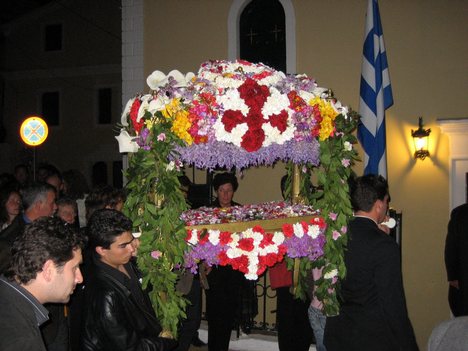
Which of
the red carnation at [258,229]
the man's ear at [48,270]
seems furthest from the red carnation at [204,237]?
the man's ear at [48,270]

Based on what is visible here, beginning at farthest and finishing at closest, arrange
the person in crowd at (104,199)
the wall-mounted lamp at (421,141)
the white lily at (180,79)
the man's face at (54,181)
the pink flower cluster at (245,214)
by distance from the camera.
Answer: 1. the wall-mounted lamp at (421,141)
2. the man's face at (54,181)
3. the person in crowd at (104,199)
4. the pink flower cluster at (245,214)
5. the white lily at (180,79)

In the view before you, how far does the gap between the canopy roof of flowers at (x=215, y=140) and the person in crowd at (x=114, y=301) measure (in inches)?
15.8

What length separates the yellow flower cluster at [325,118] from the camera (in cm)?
438

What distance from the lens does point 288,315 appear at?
550 cm

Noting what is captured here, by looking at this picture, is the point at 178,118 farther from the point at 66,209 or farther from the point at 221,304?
the point at 221,304

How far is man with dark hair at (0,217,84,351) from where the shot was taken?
219 cm

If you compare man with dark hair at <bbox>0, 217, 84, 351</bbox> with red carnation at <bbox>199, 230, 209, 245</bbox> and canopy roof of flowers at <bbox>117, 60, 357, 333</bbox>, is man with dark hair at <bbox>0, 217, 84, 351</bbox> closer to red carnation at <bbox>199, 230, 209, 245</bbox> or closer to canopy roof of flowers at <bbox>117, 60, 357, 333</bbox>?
canopy roof of flowers at <bbox>117, 60, 357, 333</bbox>

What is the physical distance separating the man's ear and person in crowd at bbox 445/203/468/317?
14.4 feet

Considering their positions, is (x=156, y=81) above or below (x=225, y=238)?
above

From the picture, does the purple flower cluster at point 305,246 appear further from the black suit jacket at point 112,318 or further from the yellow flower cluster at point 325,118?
the black suit jacket at point 112,318

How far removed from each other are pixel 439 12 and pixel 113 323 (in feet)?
23.4

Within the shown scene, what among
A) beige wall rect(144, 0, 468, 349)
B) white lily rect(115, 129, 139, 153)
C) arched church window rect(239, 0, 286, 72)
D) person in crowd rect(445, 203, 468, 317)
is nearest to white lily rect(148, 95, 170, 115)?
white lily rect(115, 129, 139, 153)

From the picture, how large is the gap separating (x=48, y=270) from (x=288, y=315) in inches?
139

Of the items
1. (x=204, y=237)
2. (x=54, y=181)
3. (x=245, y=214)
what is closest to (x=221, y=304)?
(x=245, y=214)
